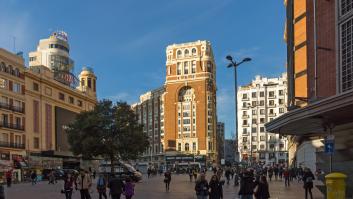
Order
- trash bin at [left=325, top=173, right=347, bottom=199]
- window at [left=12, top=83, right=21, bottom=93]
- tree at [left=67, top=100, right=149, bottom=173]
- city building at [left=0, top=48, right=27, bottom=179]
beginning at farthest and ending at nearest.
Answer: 1. window at [left=12, top=83, right=21, bottom=93]
2. city building at [left=0, top=48, right=27, bottom=179]
3. tree at [left=67, top=100, right=149, bottom=173]
4. trash bin at [left=325, top=173, right=347, bottom=199]

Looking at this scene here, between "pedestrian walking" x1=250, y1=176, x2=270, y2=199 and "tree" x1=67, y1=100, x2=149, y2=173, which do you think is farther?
"tree" x1=67, y1=100, x2=149, y2=173

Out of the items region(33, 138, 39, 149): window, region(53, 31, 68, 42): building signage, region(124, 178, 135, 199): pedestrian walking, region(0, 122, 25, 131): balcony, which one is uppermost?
region(53, 31, 68, 42): building signage

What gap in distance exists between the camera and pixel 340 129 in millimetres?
26281

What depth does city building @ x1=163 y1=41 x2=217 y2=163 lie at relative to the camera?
16588 cm

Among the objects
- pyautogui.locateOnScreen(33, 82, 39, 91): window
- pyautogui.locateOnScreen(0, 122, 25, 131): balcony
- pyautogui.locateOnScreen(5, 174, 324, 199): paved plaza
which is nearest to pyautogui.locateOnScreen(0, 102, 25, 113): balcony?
pyautogui.locateOnScreen(0, 122, 25, 131): balcony

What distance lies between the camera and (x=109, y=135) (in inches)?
2378

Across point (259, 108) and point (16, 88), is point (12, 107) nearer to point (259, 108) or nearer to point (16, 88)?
point (16, 88)

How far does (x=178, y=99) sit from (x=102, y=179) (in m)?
145

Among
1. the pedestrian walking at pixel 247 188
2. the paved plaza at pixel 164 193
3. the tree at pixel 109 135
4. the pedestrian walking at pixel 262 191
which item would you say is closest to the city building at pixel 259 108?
the tree at pixel 109 135

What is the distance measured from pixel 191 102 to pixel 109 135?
357 ft

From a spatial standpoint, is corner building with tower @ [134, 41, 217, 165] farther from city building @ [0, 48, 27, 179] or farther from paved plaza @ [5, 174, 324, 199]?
paved plaza @ [5, 174, 324, 199]

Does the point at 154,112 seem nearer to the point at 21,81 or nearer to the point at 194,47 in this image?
the point at 194,47

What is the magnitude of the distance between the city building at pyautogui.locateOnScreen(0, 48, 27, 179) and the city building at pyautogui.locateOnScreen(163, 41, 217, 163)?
293ft

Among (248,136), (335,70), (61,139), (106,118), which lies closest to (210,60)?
(248,136)
